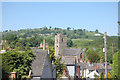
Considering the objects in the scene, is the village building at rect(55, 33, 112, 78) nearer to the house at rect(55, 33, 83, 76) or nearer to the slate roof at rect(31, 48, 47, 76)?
the house at rect(55, 33, 83, 76)

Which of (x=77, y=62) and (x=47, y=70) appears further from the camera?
(x=77, y=62)

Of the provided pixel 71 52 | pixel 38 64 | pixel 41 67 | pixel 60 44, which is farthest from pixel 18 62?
pixel 60 44

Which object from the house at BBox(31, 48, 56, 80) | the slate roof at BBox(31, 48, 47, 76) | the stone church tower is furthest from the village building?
the slate roof at BBox(31, 48, 47, 76)

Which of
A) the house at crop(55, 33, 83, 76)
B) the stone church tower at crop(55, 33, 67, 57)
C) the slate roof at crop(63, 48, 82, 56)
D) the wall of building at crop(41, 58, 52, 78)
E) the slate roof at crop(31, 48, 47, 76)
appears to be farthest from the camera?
the stone church tower at crop(55, 33, 67, 57)

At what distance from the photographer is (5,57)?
77.8 feet

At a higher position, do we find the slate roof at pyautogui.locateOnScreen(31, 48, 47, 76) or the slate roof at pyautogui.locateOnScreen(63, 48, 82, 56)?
the slate roof at pyautogui.locateOnScreen(31, 48, 47, 76)

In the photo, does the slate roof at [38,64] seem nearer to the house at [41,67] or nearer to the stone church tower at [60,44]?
the house at [41,67]

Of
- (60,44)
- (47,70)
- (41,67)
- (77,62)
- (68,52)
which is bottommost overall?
(77,62)

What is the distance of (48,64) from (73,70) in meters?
30.3

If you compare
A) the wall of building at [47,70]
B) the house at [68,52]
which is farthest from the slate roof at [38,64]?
the house at [68,52]

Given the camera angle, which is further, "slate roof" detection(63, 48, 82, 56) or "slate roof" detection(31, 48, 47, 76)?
"slate roof" detection(63, 48, 82, 56)

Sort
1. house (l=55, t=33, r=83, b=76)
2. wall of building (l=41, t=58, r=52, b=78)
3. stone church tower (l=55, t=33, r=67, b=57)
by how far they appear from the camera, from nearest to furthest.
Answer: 1. wall of building (l=41, t=58, r=52, b=78)
2. house (l=55, t=33, r=83, b=76)
3. stone church tower (l=55, t=33, r=67, b=57)

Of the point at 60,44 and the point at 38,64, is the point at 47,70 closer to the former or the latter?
the point at 38,64

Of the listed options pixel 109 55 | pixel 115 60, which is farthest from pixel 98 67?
pixel 115 60
